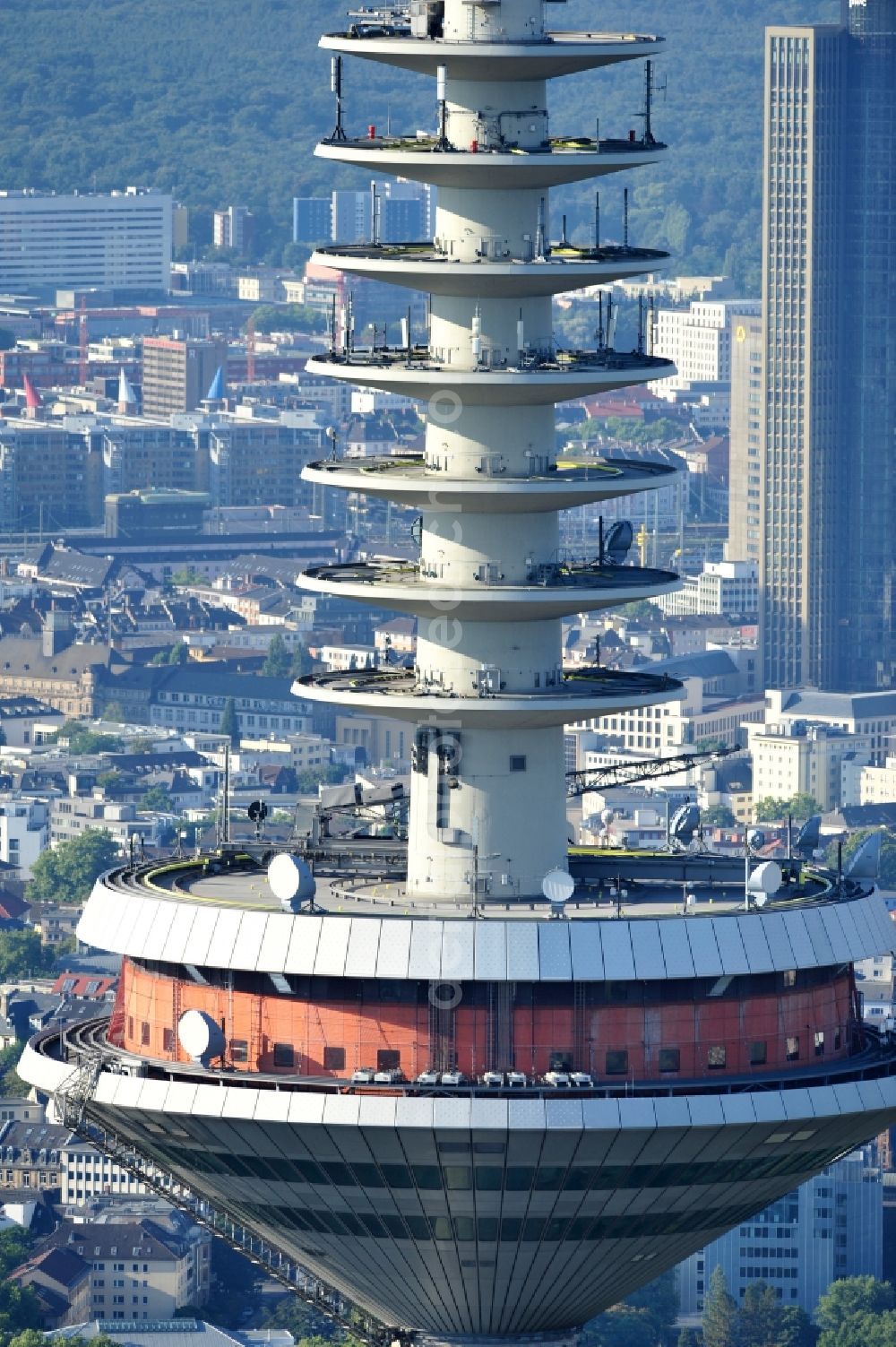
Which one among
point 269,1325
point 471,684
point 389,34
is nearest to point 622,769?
point 471,684

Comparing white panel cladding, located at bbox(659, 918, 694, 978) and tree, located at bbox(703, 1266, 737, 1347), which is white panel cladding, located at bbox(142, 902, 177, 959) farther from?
tree, located at bbox(703, 1266, 737, 1347)

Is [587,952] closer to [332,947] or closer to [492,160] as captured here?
[332,947]

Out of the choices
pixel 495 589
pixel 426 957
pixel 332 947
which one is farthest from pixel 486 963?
pixel 495 589

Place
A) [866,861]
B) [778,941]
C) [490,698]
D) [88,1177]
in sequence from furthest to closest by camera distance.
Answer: [88,1177] → [866,861] → [490,698] → [778,941]

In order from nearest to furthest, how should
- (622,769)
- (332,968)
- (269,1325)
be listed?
(332,968) → (622,769) → (269,1325)

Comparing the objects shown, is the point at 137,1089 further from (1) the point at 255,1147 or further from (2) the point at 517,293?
(2) the point at 517,293

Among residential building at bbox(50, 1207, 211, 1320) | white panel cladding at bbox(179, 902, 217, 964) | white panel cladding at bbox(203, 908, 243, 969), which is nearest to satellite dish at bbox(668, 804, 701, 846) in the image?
white panel cladding at bbox(179, 902, 217, 964)

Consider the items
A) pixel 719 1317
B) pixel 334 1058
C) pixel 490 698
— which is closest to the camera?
pixel 334 1058
